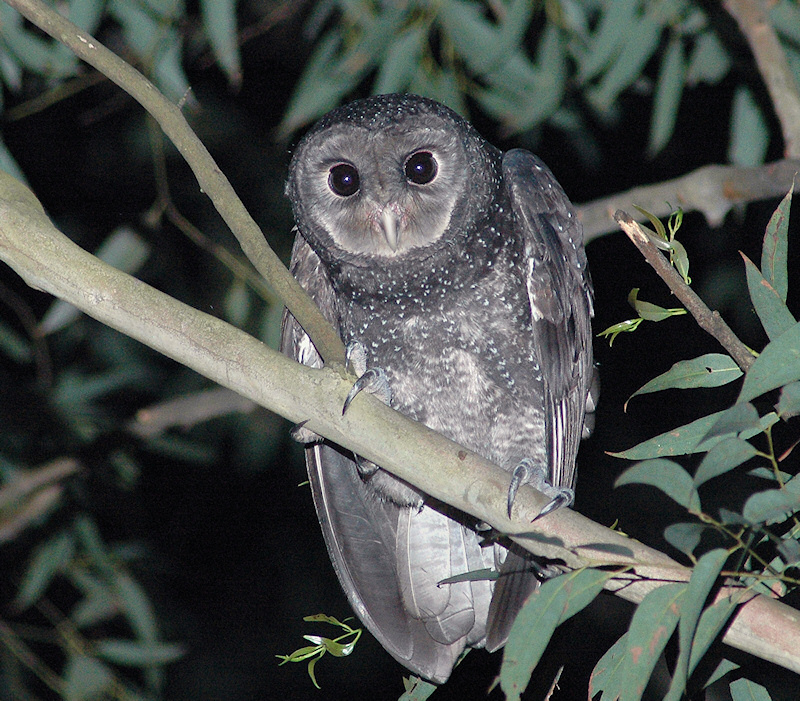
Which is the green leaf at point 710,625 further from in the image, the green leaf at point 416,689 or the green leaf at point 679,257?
the green leaf at point 416,689

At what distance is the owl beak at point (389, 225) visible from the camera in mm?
1707

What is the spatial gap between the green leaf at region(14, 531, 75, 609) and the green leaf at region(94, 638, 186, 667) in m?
0.25

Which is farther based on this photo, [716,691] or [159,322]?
[716,691]

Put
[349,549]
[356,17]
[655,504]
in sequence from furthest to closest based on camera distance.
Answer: [655,504], [356,17], [349,549]

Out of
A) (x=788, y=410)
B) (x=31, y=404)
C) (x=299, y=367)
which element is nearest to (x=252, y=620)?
(x=31, y=404)

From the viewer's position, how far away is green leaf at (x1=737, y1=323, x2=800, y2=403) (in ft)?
2.92

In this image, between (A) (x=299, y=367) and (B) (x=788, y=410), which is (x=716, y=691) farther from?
(A) (x=299, y=367)

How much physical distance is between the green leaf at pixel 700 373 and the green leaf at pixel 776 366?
20cm

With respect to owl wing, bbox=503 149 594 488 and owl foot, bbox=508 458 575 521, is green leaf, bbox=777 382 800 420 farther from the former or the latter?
owl wing, bbox=503 149 594 488

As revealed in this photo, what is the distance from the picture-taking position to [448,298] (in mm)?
1762

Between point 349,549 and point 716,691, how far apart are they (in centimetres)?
81

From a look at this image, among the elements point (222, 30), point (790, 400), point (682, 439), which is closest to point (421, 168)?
point (222, 30)

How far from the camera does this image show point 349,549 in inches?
76.1

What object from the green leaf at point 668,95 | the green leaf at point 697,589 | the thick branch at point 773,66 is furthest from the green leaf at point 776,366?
the green leaf at point 668,95
